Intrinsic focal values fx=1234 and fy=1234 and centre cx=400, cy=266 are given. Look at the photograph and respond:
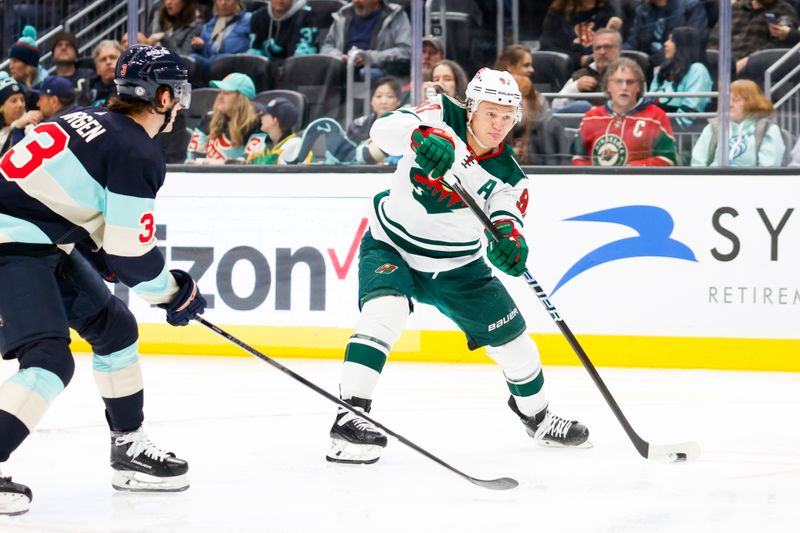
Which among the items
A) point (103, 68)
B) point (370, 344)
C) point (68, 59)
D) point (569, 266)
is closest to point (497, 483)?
point (370, 344)

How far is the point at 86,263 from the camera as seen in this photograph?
2.97 m

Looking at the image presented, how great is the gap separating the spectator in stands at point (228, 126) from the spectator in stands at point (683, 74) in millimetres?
1994

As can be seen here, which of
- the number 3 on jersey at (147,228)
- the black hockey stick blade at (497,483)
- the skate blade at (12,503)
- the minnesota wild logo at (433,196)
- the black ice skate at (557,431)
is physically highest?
the number 3 on jersey at (147,228)

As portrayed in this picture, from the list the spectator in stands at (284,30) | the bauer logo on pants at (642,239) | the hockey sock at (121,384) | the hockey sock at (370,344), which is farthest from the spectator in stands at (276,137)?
the hockey sock at (121,384)

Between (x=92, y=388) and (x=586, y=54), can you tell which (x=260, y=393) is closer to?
(x=92, y=388)

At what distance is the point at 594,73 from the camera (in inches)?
224

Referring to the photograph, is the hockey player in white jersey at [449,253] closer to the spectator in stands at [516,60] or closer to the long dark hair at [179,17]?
the spectator in stands at [516,60]

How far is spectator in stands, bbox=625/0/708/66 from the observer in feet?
18.4

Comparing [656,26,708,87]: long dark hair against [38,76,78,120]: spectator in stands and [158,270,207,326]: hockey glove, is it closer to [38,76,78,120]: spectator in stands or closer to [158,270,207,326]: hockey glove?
[38,76,78,120]: spectator in stands

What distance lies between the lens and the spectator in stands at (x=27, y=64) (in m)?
6.57

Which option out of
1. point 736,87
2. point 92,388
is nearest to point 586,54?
point 736,87

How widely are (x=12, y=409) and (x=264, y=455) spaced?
1.04 m

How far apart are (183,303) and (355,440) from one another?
767 millimetres

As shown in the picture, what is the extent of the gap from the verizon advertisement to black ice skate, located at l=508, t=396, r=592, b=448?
182cm
